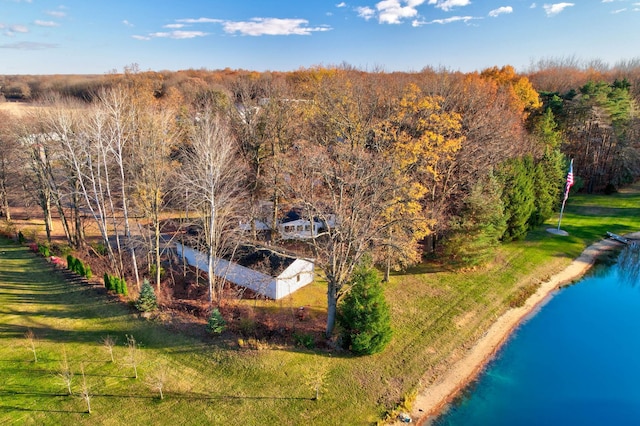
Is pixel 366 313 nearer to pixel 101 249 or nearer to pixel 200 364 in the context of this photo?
pixel 200 364

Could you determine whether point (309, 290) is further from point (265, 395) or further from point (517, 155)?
point (517, 155)

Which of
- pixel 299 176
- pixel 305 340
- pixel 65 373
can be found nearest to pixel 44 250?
pixel 65 373

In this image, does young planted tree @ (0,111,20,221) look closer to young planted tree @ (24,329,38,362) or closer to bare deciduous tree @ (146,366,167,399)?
young planted tree @ (24,329,38,362)

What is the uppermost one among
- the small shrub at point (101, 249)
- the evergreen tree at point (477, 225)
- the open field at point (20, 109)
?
the open field at point (20, 109)

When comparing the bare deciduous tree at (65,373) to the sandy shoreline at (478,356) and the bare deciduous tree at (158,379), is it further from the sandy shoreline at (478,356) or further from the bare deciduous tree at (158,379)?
the sandy shoreline at (478,356)

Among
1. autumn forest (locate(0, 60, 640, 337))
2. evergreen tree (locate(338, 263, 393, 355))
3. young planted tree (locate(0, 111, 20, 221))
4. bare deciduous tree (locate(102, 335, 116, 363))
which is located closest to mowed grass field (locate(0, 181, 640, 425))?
bare deciduous tree (locate(102, 335, 116, 363))

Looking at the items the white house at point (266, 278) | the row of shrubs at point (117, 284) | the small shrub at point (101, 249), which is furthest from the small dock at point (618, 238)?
the small shrub at point (101, 249)

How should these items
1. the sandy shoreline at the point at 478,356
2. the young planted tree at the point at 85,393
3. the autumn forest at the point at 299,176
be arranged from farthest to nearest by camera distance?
the autumn forest at the point at 299,176 → the sandy shoreline at the point at 478,356 → the young planted tree at the point at 85,393
